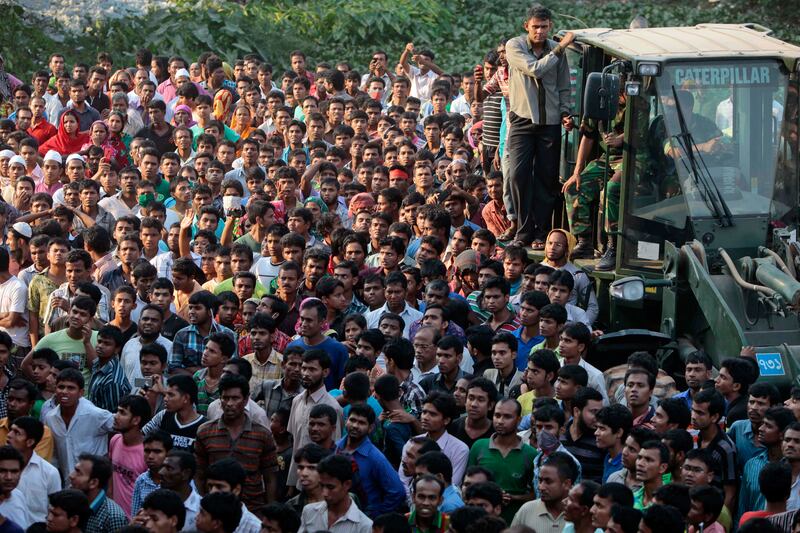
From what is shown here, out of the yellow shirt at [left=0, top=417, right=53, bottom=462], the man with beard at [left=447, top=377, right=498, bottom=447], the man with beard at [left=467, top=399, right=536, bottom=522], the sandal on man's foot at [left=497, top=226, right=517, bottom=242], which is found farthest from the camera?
the sandal on man's foot at [left=497, top=226, right=517, bottom=242]

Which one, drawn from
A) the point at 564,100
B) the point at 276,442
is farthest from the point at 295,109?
the point at 276,442

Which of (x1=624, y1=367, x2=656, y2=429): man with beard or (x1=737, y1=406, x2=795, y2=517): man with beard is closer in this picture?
(x1=737, y1=406, x2=795, y2=517): man with beard

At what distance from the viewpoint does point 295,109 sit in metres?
20.0

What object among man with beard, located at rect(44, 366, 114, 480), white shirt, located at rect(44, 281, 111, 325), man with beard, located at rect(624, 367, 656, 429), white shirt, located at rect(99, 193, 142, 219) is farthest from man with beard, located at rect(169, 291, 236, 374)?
white shirt, located at rect(99, 193, 142, 219)

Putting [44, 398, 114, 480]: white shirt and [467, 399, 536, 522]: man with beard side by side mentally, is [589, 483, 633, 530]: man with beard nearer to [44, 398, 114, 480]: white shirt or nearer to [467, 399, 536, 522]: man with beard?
[467, 399, 536, 522]: man with beard

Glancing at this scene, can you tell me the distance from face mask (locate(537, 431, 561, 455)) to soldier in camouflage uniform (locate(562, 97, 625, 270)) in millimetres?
3480

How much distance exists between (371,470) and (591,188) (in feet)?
15.4

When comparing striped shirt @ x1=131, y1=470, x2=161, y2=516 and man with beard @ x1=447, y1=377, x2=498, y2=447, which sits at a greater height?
man with beard @ x1=447, y1=377, x2=498, y2=447

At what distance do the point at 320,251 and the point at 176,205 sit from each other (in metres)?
3.30

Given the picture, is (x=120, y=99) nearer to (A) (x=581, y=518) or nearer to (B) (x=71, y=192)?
(B) (x=71, y=192)

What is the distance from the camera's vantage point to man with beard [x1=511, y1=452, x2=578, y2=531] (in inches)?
347

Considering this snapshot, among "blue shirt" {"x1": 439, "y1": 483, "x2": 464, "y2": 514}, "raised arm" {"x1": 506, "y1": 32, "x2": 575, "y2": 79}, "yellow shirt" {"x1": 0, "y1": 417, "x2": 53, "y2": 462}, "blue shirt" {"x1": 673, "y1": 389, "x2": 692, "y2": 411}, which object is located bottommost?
"yellow shirt" {"x1": 0, "y1": 417, "x2": 53, "y2": 462}

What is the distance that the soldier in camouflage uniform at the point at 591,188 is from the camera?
12773 millimetres

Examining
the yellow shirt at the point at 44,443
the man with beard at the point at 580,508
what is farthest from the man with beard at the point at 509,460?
the yellow shirt at the point at 44,443
